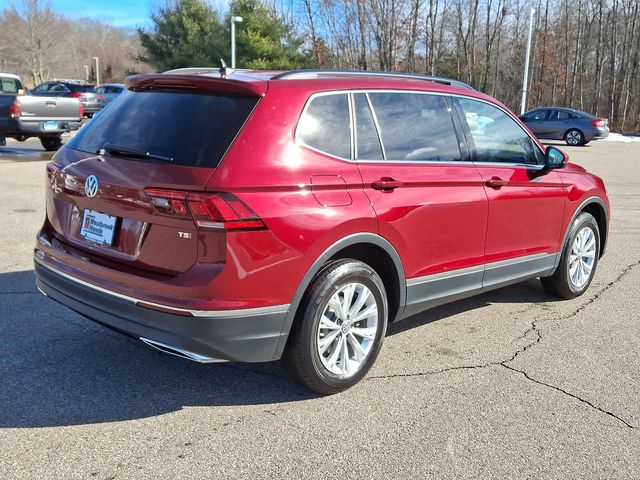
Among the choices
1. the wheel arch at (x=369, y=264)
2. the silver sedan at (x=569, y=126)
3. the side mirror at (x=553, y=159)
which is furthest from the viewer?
the silver sedan at (x=569, y=126)

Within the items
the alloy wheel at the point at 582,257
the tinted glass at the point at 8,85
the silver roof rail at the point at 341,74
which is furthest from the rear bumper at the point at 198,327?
the tinted glass at the point at 8,85

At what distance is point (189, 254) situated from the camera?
3098 millimetres

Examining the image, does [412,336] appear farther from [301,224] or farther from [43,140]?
[43,140]

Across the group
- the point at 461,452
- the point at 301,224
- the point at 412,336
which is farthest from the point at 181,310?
the point at 412,336

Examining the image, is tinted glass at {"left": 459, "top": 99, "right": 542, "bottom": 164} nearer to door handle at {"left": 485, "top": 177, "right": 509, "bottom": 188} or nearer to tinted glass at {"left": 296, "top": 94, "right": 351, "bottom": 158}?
door handle at {"left": 485, "top": 177, "right": 509, "bottom": 188}

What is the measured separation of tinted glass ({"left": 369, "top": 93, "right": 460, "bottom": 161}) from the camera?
3.93m

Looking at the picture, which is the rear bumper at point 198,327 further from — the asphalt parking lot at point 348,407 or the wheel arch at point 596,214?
the wheel arch at point 596,214

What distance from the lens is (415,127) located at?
13.5 ft

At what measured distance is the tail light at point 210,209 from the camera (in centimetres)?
302

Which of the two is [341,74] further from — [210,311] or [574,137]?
[574,137]

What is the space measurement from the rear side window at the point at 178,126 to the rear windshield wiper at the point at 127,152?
0.07 feet

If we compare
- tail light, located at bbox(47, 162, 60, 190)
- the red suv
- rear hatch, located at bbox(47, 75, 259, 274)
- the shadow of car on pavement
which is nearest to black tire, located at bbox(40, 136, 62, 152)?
the shadow of car on pavement

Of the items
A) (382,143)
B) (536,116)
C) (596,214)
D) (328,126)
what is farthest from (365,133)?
(536,116)

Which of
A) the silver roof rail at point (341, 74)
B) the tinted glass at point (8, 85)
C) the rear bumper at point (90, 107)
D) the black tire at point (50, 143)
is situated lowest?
the black tire at point (50, 143)
